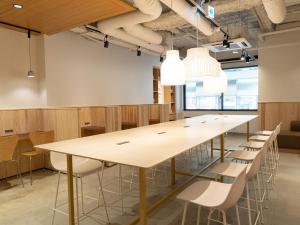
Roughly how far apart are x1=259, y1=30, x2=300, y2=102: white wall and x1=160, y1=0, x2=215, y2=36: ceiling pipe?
3066mm

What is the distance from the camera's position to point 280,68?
6.72 m

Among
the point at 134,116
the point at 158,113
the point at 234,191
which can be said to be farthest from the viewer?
the point at 158,113

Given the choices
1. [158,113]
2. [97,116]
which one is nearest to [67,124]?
[97,116]

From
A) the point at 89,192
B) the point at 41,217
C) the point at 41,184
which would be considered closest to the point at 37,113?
the point at 41,184

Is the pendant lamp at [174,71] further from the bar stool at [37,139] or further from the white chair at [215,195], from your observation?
the bar stool at [37,139]

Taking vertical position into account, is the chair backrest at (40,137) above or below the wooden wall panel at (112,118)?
below

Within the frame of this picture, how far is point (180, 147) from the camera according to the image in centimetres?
214

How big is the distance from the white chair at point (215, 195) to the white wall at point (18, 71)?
13.7 ft

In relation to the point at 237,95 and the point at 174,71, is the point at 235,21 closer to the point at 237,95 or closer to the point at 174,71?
the point at 237,95

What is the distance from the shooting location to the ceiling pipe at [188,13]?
11.5ft

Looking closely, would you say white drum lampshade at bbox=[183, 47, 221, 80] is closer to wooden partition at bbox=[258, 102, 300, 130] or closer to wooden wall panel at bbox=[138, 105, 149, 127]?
wooden wall panel at bbox=[138, 105, 149, 127]

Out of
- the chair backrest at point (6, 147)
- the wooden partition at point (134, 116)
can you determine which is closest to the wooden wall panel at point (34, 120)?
the chair backrest at point (6, 147)

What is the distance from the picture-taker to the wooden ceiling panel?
270cm

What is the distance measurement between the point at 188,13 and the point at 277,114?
14.1 ft
